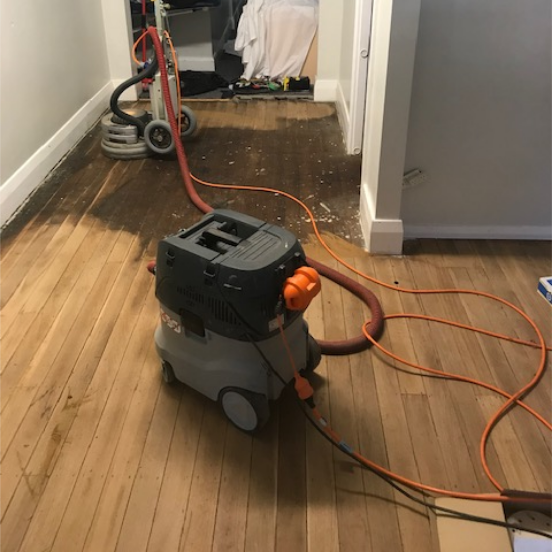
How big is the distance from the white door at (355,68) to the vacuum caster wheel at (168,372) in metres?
2.04

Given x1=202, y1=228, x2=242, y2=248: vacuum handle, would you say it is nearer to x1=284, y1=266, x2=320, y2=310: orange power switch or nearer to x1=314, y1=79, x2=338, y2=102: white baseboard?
x1=284, y1=266, x2=320, y2=310: orange power switch

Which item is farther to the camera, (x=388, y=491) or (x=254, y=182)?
(x=254, y=182)

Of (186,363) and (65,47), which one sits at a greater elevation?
(65,47)

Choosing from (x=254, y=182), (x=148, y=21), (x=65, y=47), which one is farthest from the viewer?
(x=148, y=21)

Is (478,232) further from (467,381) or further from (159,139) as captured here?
(159,139)

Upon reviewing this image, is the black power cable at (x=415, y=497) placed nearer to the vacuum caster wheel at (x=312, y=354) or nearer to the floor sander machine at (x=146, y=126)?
the vacuum caster wheel at (x=312, y=354)

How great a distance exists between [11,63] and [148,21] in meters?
2.48

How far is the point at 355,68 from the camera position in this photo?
317 cm

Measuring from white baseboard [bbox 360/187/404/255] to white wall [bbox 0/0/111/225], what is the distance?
1.66 metres

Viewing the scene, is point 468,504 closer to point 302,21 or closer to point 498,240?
point 498,240

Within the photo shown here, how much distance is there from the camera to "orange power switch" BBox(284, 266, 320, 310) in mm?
1418

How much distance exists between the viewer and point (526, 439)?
1.59 m

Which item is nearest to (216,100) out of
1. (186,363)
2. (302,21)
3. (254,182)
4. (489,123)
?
(302,21)

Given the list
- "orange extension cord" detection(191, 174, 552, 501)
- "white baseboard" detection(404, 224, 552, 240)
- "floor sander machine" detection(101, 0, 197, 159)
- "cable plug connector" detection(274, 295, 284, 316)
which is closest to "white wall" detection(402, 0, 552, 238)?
"white baseboard" detection(404, 224, 552, 240)
